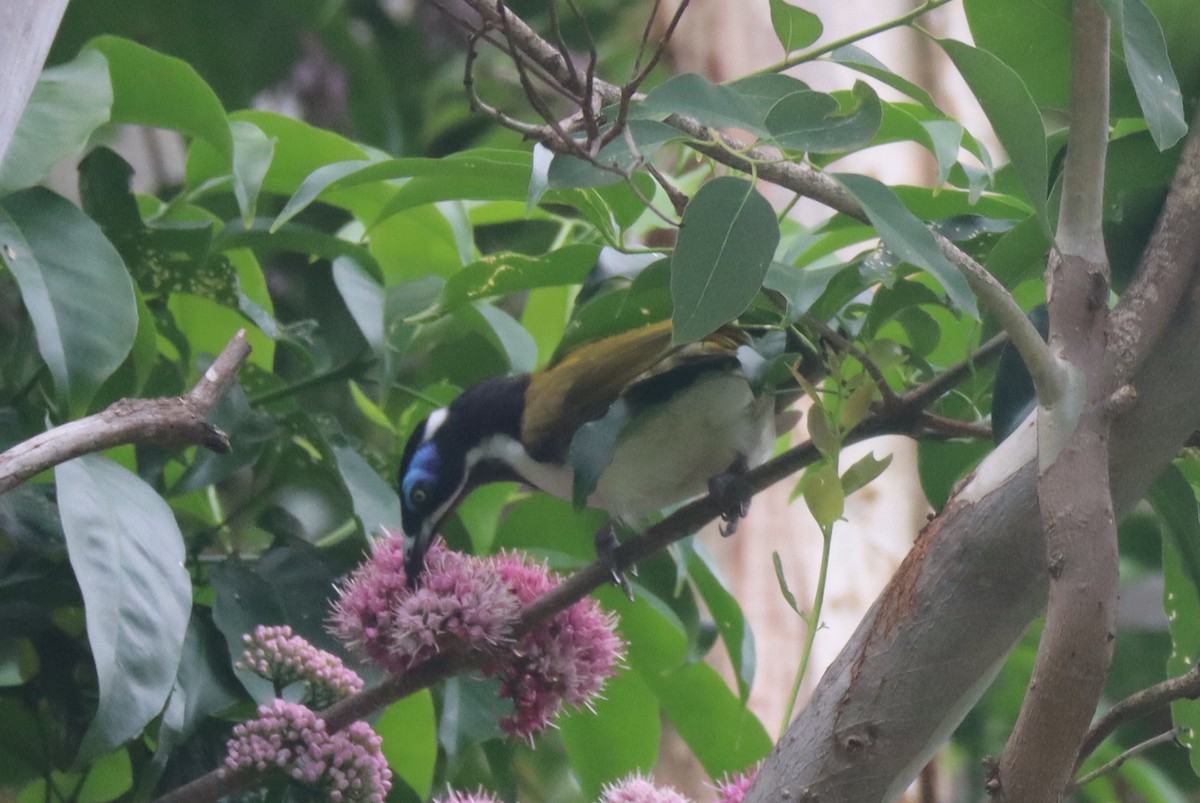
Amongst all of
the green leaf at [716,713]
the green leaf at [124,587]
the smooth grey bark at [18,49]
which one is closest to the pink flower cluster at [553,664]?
the green leaf at [124,587]

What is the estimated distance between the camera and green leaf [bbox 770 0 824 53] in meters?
0.75

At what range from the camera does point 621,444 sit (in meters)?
1.13

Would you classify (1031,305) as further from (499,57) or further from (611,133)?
(499,57)

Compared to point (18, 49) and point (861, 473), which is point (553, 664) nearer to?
point (861, 473)

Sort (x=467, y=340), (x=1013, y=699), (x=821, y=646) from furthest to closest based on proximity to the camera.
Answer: (x=1013, y=699) → (x=821, y=646) → (x=467, y=340)

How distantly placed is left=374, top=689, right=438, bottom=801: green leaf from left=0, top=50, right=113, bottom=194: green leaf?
1.73ft

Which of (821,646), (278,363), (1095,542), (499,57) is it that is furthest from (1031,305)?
(499,57)

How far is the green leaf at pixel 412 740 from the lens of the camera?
3.59 feet

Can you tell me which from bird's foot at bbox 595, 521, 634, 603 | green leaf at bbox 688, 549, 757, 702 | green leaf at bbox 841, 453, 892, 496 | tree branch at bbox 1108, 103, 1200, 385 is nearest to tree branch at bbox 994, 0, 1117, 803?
tree branch at bbox 1108, 103, 1200, 385

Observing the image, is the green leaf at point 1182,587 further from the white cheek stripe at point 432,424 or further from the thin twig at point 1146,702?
the white cheek stripe at point 432,424

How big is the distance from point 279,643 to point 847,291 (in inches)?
17.7

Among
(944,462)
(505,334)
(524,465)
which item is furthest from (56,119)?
(944,462)

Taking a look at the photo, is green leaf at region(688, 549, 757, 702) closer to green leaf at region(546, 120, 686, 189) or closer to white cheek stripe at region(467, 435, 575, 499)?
white cheek stripe at region(467, 435, 575, 499)

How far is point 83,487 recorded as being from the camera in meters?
0.84
